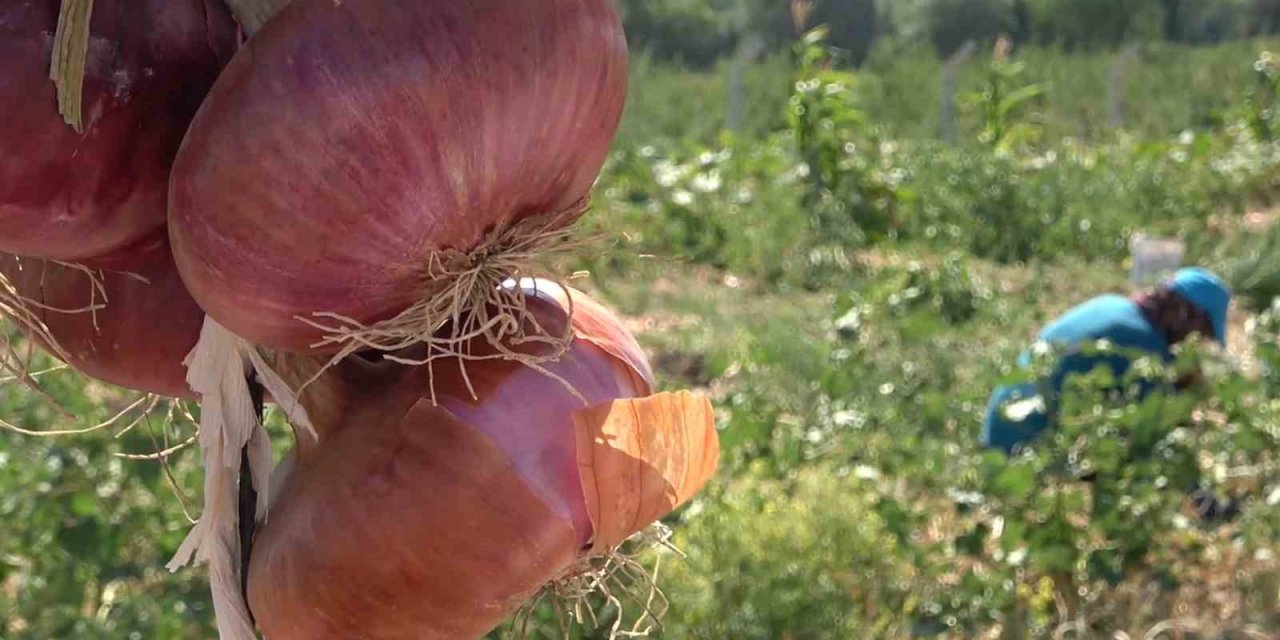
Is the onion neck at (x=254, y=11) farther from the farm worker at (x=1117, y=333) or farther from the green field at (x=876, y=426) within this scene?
the farm worker at (x=1117, y=333)

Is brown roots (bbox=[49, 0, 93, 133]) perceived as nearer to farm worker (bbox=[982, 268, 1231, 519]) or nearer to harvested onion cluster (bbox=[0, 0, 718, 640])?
harvested onion cluster (bbox=[0, 0, 718, 640])

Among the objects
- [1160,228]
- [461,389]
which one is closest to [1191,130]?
[1160,228]

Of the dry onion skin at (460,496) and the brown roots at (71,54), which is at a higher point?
the brown roots at (71,54)

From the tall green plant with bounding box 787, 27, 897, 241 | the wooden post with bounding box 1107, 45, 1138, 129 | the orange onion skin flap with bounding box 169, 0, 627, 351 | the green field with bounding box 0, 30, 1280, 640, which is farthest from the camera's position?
the wooden post with bounding box 1107, 45, 1138, 129

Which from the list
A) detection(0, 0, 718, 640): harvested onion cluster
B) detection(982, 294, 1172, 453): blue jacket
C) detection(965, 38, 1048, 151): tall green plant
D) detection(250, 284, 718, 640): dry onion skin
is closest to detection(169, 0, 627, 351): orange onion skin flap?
detection(0, 0, 718, 640): harvested onion cluster

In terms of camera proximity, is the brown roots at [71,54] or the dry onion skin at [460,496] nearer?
the brown roots at [71,54]

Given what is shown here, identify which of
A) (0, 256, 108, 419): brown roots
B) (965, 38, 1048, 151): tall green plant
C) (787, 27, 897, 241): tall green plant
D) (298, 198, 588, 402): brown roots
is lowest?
(965, 38, 1048, 151): tall green plant

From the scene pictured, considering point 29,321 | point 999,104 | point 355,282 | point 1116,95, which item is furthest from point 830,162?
point 355,282

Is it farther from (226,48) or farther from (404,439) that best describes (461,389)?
(226,48)

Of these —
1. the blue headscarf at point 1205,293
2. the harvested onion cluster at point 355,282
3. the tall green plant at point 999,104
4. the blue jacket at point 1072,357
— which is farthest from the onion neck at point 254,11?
the tall green plant at point 999,104
